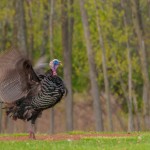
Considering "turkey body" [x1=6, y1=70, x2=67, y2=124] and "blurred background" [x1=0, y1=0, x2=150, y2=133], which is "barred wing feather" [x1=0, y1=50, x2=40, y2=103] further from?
"blurred background" [x1=0, y1=0, x2=150, y2=133]

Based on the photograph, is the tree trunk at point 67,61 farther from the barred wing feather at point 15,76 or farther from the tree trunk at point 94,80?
the barred wing feather at point 15,76

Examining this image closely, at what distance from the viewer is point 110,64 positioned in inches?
1502

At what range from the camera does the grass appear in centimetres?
1448

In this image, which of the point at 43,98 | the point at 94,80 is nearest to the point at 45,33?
the point at 94,80

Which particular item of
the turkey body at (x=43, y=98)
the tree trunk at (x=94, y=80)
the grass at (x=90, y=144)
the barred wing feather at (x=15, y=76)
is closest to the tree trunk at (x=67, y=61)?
the tree trunk at (x=94, y=80)

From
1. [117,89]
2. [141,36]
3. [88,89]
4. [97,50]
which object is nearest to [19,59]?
[141,36]

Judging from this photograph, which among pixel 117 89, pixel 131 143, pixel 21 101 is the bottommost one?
pixel 131 143

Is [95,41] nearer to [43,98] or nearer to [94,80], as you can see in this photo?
[94,80]

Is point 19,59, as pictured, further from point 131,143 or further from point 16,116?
point 131,143

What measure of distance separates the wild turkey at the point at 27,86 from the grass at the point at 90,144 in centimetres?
135

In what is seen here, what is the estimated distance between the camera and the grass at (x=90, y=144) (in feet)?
47.5

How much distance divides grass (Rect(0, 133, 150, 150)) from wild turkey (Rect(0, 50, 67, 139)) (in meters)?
1.35

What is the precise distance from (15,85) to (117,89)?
2995 centimetres

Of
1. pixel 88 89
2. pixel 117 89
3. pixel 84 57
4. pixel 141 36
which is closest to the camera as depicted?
pixel 141 36
